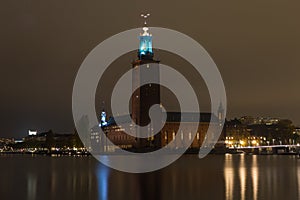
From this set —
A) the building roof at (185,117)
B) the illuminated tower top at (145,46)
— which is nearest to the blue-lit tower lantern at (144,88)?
the illuminated tower top at (145,46)

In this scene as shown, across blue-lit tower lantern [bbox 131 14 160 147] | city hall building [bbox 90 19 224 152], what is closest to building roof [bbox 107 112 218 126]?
city hall building [bbox 90 19 224 152]

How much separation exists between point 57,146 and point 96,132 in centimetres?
1344

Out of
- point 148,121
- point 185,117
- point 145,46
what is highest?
point 145,46

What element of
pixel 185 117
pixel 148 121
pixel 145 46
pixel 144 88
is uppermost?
pixel 145 46

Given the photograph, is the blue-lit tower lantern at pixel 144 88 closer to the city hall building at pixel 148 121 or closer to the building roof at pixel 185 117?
the city hall building at pixel 148 121

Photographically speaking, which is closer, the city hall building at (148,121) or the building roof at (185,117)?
the city hall building at (148,121)

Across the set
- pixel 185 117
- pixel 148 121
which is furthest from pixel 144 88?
pixel 185 117

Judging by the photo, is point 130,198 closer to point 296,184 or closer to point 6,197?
point 6,197

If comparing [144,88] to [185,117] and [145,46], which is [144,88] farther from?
[185,117]

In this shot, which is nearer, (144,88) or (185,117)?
(144,88)

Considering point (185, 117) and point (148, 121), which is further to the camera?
point (185, 117)

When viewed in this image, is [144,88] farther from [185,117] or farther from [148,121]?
[185,117]

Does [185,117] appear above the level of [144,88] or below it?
below

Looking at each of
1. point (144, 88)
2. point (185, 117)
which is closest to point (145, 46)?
point (144, 88)
